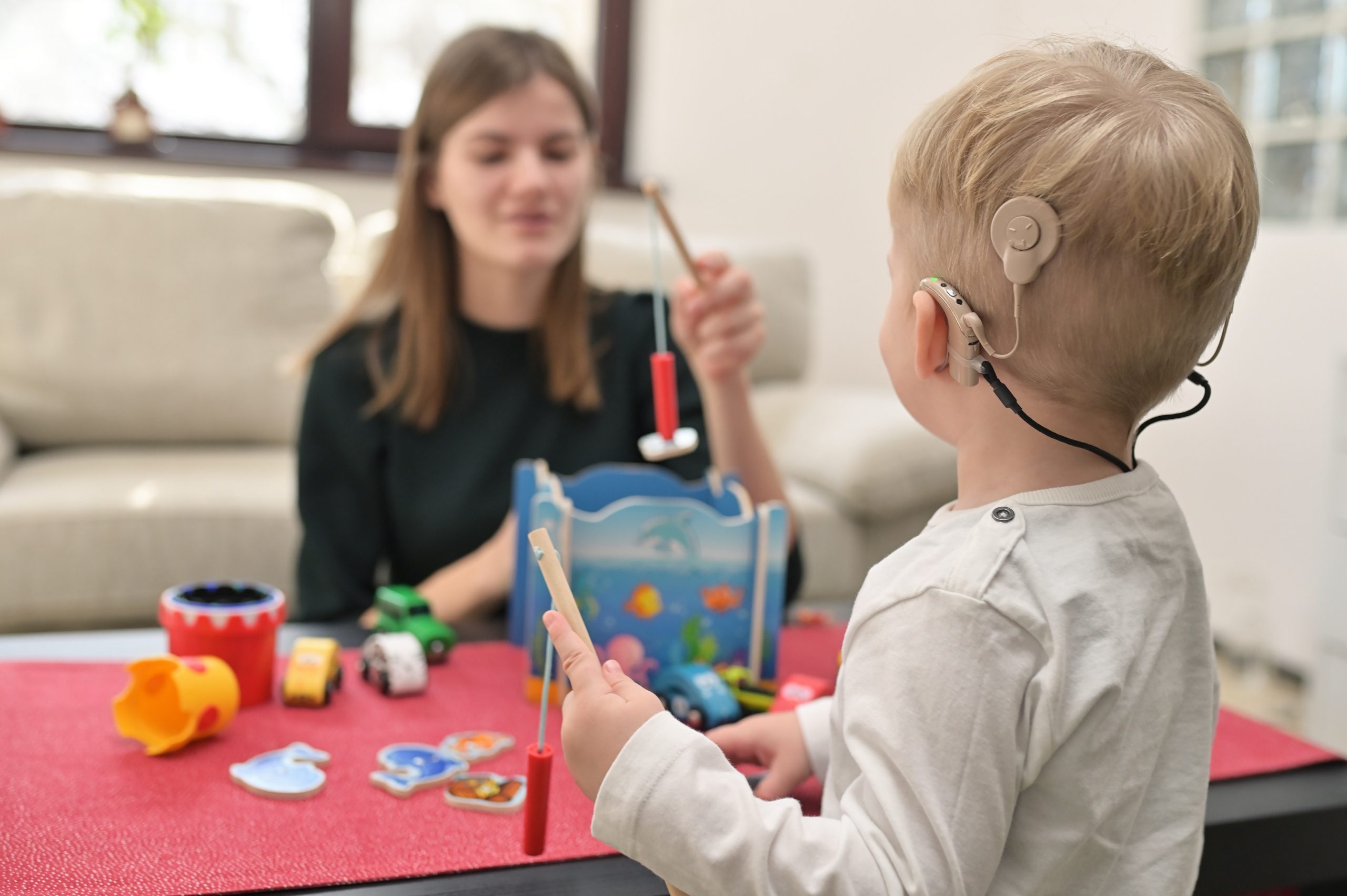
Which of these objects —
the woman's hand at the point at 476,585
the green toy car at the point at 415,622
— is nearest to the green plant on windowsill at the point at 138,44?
the woman's hand at the point at 476,585

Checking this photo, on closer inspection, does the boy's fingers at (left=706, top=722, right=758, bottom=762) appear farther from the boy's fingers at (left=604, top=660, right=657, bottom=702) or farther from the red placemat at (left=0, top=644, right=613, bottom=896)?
the boy's fingers at (left=604, top=660, right=657, bottom=702)

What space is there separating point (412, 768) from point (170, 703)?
16 cm

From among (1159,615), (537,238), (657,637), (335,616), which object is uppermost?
(537,238)

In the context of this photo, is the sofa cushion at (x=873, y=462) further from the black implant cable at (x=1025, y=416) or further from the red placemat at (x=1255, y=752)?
the black implant cable at (x=1025, y=416)

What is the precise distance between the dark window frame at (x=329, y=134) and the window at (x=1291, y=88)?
1.42 m

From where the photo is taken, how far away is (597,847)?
64 centimetres

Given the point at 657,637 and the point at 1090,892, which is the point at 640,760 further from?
the point at 657,637

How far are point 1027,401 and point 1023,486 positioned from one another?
4cm

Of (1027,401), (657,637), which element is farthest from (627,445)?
(1027,401)

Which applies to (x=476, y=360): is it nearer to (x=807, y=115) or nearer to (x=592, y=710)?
(x=592, y=710)

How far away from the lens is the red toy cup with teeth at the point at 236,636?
812 mm

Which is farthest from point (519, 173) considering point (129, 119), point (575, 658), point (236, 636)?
point (129, 119)

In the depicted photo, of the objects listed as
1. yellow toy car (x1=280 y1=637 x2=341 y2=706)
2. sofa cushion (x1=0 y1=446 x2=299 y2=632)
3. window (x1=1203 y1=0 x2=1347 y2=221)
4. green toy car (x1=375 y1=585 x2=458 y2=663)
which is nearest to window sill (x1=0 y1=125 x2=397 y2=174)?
sofa cushion (x1=0 y1=446 x2=299 y2=632)

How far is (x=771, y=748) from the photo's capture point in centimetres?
71
